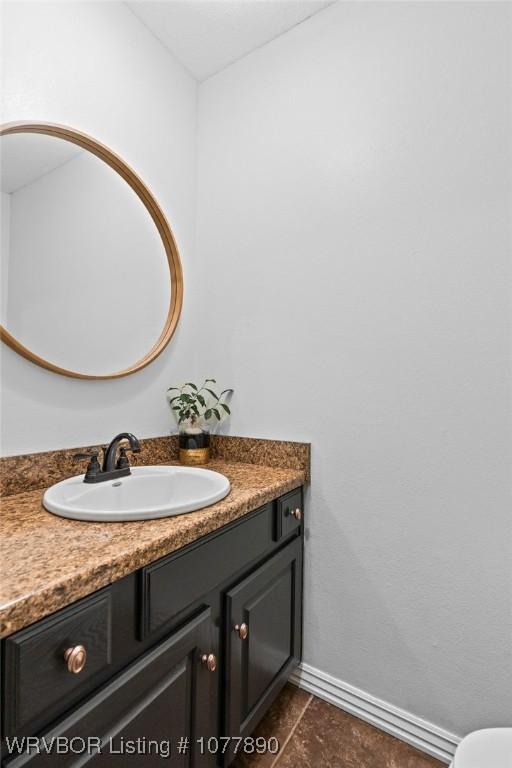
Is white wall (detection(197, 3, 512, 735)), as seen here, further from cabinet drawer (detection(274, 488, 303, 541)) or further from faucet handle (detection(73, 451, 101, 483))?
faucet handle (detection(73, 451, 101, 483))

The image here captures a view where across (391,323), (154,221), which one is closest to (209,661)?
(391,323)

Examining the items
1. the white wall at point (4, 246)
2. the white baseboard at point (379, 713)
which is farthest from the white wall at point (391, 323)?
the white wall at point (4, 246)

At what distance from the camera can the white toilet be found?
94 centimetres

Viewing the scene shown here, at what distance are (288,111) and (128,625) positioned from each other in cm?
173

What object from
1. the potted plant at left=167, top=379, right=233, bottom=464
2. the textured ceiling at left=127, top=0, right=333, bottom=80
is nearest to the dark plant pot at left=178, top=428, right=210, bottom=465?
the potted plant at left=167, top=379, right=233, bottom=464

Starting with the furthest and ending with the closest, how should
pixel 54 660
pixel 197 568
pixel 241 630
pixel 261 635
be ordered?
1. pixel 261 635
2. pixel 241 630
3. pixel 197 568
4. pixel 54 660

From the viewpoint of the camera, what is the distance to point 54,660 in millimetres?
592

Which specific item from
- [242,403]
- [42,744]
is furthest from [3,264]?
[42,744]

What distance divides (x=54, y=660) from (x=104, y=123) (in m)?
1.51

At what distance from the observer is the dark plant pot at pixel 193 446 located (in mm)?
1513

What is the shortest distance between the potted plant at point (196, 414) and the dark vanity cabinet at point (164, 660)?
43 cm

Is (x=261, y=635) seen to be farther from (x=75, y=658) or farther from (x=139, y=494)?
(x=75, y=658)

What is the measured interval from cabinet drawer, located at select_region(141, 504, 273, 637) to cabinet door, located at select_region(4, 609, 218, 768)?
0.07 m

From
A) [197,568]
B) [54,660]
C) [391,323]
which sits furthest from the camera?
[391,323]
